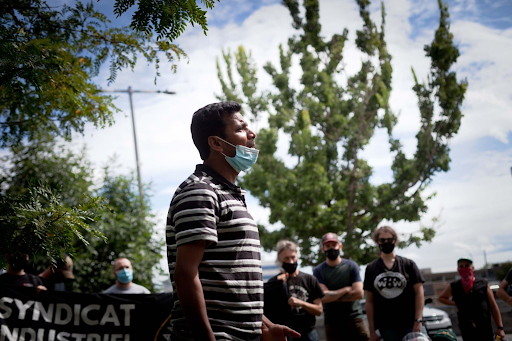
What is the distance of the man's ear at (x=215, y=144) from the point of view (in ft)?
8.88

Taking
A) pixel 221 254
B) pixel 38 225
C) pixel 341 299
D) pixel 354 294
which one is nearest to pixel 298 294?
pixel 341 299

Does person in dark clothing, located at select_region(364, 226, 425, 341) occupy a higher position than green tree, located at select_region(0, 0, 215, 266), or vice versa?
green tree, located at select_region(0, 0, 215, 266)

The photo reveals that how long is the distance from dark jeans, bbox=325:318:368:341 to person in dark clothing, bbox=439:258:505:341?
1920 mm

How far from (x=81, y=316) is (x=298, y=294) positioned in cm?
286

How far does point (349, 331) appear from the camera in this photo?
266 inches

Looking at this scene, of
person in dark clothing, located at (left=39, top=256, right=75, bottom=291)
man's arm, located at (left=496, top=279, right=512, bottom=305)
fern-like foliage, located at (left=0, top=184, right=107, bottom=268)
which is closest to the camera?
fern-like foliage, located at (left=0, top=184, right=107, bottom=268)

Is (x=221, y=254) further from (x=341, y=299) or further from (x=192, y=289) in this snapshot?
(x=341, y=299)

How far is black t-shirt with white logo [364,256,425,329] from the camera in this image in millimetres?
6277

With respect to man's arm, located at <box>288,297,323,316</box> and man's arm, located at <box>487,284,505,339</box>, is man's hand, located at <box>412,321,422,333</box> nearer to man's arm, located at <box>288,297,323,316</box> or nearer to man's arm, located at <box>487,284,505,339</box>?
man's arm, located at <box>288,297,323,316</box>

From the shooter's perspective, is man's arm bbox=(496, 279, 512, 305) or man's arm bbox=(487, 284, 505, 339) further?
man's arm bbox=(496, 279, 512, 305)

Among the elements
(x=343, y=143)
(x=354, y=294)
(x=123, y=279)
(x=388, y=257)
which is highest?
(x=343, y=143)

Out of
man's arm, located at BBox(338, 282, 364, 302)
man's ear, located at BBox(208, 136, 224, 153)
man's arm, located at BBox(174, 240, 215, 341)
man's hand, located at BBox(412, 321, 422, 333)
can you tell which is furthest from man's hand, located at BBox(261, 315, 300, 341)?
man's arm, located at BBox(338, 282, 364, 302)

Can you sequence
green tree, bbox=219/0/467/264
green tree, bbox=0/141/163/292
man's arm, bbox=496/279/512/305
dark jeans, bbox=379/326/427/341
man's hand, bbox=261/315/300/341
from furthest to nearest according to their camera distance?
green tree, bbox=219/0/467/264
green tree, bbox=0/141/163/292
man's arm, bbox=496/279/512/305
dark jeans, bbox=379/326/427/341
man's hand, bbox=261/315/300/341

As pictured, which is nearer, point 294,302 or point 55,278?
point 294,302
